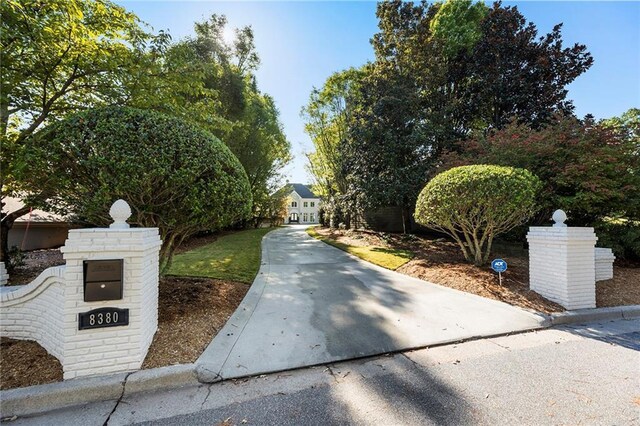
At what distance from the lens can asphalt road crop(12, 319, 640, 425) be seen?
207cm

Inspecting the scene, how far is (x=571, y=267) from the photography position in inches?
172

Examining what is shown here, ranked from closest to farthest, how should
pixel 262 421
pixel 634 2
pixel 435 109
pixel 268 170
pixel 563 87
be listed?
pixel 262 421, pixel 634 2, pixel 563 87, pixel 435 109, pixel 268 170

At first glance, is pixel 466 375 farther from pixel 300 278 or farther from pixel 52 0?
pixel 52 0

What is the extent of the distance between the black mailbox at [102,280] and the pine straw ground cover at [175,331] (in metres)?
0.78

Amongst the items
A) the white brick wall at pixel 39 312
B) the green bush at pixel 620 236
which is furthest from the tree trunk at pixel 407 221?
the white brick wall at pixel 39 312

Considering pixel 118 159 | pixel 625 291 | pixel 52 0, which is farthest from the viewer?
pixel 625 291

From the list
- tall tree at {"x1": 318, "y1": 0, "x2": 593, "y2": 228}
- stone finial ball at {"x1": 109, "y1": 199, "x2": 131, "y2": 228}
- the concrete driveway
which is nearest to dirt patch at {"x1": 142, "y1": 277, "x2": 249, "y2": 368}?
the concrete driveway

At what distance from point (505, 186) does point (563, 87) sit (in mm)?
9678

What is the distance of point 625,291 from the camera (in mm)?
5145

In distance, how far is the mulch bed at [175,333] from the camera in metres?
2.54

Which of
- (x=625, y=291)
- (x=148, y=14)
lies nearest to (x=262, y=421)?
(x=625, y=291)

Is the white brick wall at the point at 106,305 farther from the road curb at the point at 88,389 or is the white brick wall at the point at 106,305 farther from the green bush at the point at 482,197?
the green bush at the point at 482,197

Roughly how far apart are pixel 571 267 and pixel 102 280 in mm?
6434

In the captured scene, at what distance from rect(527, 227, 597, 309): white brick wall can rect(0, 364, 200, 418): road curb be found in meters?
5.54
